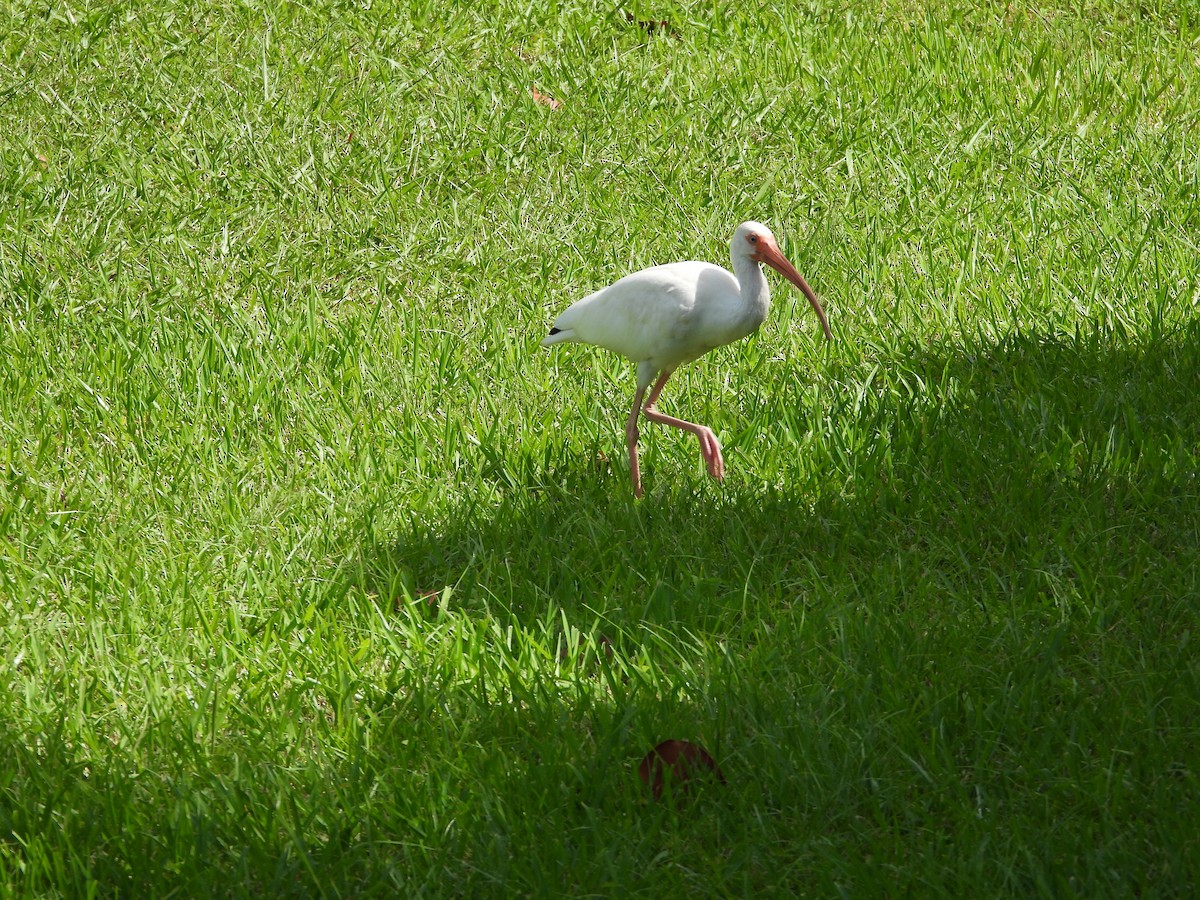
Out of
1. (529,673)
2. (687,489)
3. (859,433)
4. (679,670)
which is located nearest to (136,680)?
(529,673)

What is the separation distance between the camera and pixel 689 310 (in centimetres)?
409

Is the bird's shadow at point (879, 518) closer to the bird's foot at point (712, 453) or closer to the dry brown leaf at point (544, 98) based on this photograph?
the bird's foot at point (712, 453)

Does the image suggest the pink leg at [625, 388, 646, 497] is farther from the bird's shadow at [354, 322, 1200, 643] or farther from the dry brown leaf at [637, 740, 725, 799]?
the dry brown leaf at [637, 740, 725, 799]

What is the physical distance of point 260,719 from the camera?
3.18 meters

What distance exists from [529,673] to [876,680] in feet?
2.70

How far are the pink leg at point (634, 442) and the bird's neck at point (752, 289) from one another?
1.46 feet

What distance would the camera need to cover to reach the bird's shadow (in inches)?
143

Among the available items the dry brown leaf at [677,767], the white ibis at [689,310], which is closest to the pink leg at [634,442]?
the white ibis at [689,310]

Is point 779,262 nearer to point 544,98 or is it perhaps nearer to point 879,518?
point 879,518

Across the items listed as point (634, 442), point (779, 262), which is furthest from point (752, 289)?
point (634, 442)

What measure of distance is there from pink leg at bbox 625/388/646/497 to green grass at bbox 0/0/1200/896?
0.05 meters

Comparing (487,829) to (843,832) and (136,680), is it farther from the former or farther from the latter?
(136,680)

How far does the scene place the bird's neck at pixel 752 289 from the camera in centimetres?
411

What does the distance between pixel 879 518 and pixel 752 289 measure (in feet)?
2.61
